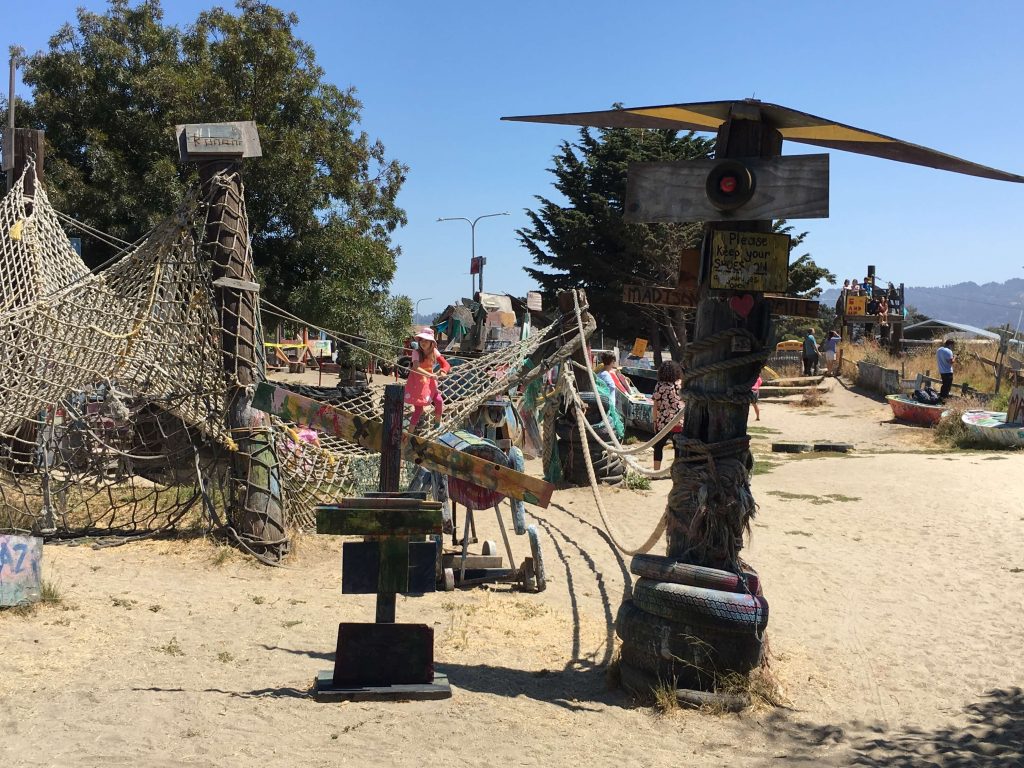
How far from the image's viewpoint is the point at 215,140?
7129mm

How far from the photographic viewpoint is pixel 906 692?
492 centimetres

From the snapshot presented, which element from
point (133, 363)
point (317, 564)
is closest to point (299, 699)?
point (317, 564)

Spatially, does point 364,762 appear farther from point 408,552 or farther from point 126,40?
point 126,40

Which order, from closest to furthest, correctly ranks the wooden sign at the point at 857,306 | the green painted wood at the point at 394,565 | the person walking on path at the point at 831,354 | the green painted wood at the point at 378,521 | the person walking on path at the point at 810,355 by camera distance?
the green painted wood at the point at 378,521
the green painted wood at the point at 394,565
the person walking on path at the point at 810,355
the person walking on path at the point at 831,354
the wooden sign at the point at 857,306

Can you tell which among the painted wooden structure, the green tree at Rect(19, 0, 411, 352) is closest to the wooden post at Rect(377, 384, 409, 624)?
the painted wooden structure

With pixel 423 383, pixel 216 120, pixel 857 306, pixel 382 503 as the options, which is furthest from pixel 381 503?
pixel 857 306

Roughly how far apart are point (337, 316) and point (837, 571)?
9211 millimetres

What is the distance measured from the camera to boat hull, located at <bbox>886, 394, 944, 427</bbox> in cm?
1727

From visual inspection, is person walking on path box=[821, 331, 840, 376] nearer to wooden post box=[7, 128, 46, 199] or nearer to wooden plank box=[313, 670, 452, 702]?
wooden post box=[7, 128, 46, 199]

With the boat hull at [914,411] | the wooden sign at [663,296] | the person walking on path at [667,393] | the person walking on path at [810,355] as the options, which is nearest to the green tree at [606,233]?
the person walking on path at [810,355]

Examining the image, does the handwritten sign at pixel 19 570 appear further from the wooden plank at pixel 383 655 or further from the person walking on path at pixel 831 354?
the person walking on path at pixel 831 354

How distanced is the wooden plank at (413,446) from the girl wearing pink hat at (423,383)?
2.75 m

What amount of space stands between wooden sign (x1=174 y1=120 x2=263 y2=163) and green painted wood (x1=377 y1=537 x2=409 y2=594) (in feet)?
13.8

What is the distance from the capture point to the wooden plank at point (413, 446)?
14.5 feet
